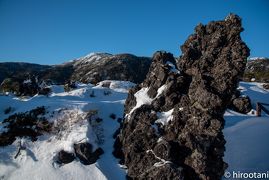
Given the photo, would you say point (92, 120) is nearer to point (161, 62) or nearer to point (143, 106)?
point (143, 106)

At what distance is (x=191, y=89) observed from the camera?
2350 centimetres

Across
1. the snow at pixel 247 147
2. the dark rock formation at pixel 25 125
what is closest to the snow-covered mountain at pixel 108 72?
the dark rock formation at pixel 25 125

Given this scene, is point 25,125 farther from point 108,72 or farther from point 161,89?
point 108,72

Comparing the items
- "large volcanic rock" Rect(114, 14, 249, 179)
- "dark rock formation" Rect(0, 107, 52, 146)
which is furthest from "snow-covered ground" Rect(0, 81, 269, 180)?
"large volcanic rock" Rect(114, 14, 249, 179)

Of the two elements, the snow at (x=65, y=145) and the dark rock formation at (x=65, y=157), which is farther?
the dark rock formation at (x=65, y=157)

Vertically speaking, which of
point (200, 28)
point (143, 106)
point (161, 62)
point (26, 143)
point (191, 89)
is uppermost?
point (200, 28)

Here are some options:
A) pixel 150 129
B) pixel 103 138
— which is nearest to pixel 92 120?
pixel 103 138

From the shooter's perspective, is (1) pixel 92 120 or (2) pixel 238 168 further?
(1) pixel 92 120

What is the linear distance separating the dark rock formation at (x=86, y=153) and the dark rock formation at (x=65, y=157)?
0.56m

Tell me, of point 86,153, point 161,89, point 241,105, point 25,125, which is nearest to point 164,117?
point 161,89

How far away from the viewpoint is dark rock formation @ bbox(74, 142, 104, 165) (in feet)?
80.7

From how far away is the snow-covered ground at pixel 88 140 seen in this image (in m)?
23.2

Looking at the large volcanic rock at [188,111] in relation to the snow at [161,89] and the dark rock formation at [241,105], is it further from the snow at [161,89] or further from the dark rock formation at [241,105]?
the dark rock formation at [241,105]

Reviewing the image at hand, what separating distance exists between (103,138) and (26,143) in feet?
23.9
